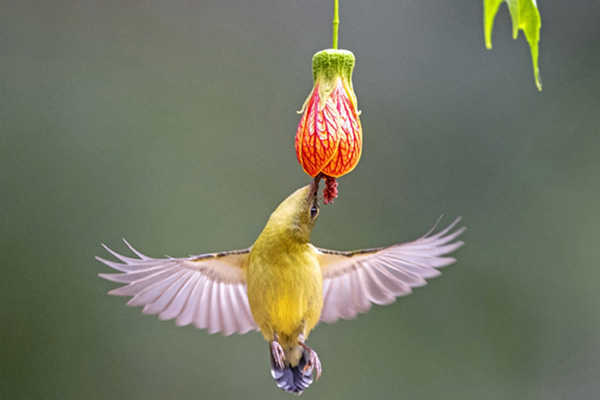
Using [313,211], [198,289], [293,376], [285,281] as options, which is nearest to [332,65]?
[313,211]

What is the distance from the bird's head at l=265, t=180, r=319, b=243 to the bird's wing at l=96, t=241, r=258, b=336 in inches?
8.6

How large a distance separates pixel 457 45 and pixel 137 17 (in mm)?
1789

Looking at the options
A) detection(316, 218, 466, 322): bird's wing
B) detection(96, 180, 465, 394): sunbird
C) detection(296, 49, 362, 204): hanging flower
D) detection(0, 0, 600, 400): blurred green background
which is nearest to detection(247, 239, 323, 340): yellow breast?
detection(96, 180, 465, 394): sunbird

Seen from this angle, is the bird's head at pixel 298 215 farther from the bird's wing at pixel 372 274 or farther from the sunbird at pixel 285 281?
the bird's wing at pixel 372 274

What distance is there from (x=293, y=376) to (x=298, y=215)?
0.47 meters

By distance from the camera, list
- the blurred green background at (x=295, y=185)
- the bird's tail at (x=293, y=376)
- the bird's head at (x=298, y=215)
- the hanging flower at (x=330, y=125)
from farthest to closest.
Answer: the blurred green background at (x=295, y=185), the bird's tail at (x=293, y=376), the bird's head at (x=298, y=215), the hanging flower at (x=330, y=125)

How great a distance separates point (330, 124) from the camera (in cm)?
122

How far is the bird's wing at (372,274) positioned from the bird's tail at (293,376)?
0.88 feet

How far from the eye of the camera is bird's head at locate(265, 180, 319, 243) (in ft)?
5.20

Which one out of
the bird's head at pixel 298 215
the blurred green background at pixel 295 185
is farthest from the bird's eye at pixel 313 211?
the blurred green background at pixel 295 185

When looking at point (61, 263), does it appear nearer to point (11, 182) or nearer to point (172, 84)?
point (11, 182)

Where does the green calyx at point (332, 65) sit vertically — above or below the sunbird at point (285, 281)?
above

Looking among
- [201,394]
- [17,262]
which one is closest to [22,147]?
[17,262]

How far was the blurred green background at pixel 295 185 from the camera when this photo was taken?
376 centimetres
